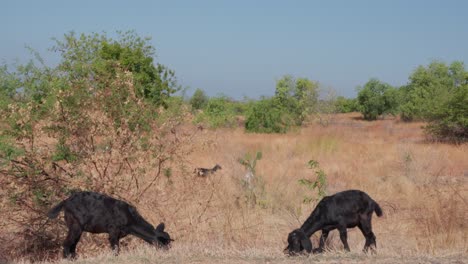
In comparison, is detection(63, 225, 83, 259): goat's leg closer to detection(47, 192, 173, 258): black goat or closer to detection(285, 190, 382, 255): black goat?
detection(47, 192, 173, 258): black goat

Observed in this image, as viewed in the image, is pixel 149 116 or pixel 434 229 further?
pixel 149 116

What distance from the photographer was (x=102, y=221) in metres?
7.32

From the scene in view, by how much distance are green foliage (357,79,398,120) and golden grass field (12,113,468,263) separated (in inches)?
1605

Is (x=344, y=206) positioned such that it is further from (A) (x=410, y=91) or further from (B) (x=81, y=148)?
(A) (x=410, y=91)

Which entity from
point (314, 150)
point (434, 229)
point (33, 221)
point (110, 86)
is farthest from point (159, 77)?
point (434, 229)

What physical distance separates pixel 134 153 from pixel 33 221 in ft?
6.57

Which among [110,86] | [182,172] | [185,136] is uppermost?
[110,86]

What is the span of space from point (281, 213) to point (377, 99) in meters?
48.5

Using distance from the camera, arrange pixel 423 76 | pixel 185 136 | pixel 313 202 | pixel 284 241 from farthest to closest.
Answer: pixel 423 76 < pixel 313 202 < pixel 185 136 < pixel 284 241

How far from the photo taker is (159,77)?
66.1 feet

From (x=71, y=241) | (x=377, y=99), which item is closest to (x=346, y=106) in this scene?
(x=377, y=99)

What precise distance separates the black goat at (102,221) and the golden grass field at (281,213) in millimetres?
242

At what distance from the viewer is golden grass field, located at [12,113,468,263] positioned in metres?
6.68

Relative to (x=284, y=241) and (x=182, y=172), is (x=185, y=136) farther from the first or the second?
(x=284, y=241)
